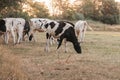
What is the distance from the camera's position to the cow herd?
60.0 feet

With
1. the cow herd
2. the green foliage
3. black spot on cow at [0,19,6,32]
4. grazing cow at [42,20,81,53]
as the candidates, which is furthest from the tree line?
grazing cow at [42,20,81,53]

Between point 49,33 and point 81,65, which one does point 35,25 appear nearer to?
point 49,33

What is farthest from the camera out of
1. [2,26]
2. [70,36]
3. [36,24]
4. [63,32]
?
[36,24]

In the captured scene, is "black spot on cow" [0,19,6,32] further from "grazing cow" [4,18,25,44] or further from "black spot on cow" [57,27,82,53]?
"black spot on cow" [57,27,82,53]

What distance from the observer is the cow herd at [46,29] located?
18.3 metres

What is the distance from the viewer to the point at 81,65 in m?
13.7

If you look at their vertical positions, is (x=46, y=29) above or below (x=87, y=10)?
above

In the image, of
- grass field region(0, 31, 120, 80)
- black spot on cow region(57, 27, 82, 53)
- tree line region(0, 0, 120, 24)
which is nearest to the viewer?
grass field region(0, 31, 120, 80)

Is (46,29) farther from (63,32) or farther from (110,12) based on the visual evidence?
(110,12)

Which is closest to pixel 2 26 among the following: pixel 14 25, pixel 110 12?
pixel 14 25

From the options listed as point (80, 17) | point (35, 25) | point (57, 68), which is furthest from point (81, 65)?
point (80, 17)

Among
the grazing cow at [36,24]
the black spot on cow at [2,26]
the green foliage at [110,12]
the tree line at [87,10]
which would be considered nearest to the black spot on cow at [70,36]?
the grazing cow at [36,24]

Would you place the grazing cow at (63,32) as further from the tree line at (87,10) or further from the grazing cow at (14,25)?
the tree line at (87,10)

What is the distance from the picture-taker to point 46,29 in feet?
61.9
